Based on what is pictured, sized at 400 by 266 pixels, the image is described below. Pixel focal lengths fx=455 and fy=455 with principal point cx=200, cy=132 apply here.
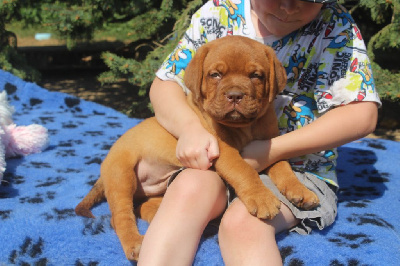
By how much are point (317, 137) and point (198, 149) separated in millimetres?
621

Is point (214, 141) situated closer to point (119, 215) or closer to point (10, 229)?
point (119, 215)

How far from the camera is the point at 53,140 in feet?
12.6

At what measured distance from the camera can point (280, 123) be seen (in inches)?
99.2

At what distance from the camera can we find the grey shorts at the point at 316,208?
7.02ft

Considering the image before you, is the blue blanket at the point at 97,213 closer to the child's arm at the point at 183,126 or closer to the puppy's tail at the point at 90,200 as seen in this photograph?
the puppy's tail at the point at 90,200

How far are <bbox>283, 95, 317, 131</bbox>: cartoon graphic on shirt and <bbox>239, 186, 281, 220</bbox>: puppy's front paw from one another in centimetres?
65

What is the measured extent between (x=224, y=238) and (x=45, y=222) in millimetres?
978

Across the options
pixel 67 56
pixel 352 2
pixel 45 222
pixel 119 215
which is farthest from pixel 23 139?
pixel 67 56

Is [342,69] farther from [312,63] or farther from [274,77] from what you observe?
[274,77]

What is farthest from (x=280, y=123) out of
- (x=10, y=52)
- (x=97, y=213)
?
(x=10, y=52)

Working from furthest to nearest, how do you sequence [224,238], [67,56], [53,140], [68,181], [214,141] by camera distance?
[67,56], [53,140], [68,181], [214,141], [224,238]

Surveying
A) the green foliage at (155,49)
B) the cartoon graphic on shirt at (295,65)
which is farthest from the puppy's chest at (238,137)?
the green foliage at (155,49)

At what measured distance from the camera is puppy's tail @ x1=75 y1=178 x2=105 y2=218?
95.3 inches

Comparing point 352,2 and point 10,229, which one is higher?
point 352,2
